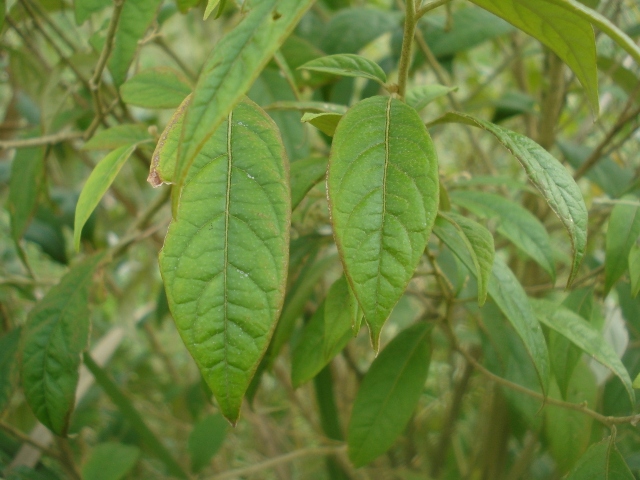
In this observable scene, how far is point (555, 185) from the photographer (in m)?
0.36

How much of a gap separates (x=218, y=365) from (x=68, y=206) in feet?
2.47

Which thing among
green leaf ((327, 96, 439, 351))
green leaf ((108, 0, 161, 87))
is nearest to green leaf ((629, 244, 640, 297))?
green leaf ((327, 96, 439, 351))

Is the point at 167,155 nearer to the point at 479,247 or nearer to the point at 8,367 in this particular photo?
the point at 479,247

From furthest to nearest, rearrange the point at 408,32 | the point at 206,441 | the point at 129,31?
the point at 206,441 < the point at 129,31 < the point at 408,32

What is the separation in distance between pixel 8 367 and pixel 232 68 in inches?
23.1

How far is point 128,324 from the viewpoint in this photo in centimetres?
97

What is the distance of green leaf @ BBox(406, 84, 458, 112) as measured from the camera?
1.54ft

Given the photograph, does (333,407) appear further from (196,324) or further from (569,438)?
→ (196,324)

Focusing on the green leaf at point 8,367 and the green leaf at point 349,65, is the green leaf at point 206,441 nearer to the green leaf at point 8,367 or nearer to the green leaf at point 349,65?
the green leaf at point 8,367

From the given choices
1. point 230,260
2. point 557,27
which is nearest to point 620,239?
point 557,27

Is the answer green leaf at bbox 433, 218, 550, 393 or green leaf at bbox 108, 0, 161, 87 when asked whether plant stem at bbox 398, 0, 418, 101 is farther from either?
green leaf at bbox 108, 0, 161, 87

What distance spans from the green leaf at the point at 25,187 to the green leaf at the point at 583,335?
1.98 feet

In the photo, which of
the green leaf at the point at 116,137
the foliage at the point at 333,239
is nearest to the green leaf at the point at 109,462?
the foliage at the point at 333,239

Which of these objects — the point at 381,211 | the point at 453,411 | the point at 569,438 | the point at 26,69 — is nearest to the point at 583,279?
the point at 569,438
